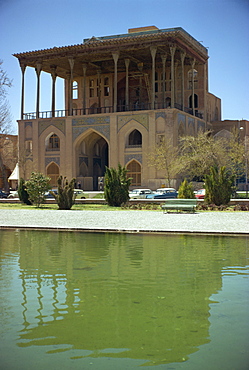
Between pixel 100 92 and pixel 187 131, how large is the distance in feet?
37.9

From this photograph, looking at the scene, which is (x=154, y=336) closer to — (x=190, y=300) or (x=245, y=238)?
(x=190, y=300)

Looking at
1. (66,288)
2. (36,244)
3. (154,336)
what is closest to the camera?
(154,336)

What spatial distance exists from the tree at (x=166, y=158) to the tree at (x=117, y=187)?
14821mm

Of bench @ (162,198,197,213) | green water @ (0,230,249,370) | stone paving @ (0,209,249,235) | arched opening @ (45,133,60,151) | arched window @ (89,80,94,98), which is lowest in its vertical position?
green water @ (0,230,249,370)

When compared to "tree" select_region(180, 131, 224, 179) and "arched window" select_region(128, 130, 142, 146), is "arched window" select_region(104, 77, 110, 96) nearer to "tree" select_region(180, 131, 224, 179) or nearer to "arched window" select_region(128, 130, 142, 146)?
"arched window" select_region(128, 130, 142, 146)

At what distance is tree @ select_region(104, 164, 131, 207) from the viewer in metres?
23.6

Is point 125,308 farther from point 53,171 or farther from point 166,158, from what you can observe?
point 53,171

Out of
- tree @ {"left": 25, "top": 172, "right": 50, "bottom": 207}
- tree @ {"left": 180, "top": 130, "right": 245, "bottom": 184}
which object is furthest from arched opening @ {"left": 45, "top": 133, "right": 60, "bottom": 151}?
tree @ {"left": 25, "top": 172, "right": 50, "bottom": 207}

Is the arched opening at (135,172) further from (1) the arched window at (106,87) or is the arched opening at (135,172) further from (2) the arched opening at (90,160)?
(1) the arched window at (106,87)

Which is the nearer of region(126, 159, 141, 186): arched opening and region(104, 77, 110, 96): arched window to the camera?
region(126, 159, 141, 186): arched opening

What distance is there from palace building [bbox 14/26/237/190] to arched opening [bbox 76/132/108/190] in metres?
0.10

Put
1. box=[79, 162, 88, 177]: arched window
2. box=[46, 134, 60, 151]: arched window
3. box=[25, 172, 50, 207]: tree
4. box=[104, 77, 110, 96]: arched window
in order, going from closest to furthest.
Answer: box=[25, 172, 50, 207]: tree, box=[79, 162, 88, 177]: arched window, box=[46, 134, 60, 151]: arched window, box=[104, 77, 110, 96]: arched window

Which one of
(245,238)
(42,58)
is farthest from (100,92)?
(245,238)

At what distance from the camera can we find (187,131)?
4275 centimetres
